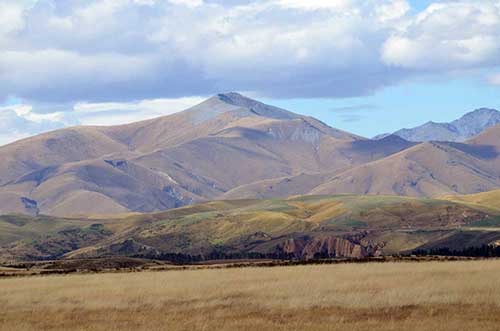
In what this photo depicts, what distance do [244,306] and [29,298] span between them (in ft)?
45.1

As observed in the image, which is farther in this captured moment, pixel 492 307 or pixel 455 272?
pixel 455 272

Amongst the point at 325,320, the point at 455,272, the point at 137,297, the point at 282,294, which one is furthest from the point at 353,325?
the point at 455,272

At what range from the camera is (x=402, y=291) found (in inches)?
1816

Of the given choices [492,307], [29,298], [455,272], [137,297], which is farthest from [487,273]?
[29,298]

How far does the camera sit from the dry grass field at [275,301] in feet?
129

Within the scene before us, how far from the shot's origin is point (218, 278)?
Answer: 2335 inches

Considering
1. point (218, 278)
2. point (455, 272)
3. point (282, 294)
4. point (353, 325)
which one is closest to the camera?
point (353, 325)

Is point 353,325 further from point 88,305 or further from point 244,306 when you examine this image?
point 88,305

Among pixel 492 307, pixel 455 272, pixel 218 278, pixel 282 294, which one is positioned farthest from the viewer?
pixel 218 278

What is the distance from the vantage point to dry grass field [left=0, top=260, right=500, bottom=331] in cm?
3926

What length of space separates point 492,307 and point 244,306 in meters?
11.7

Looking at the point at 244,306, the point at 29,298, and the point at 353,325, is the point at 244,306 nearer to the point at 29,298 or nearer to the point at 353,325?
the point at 353,325

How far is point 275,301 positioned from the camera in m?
45.3

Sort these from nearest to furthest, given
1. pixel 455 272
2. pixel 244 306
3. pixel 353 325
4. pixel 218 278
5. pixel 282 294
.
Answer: pixel 353 325 → pixel 244 306 → pixel 282 294 → pixel 455 272 → pixel 218 278
